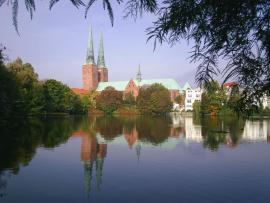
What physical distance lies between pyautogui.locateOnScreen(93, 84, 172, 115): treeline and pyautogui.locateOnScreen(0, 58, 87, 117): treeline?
10.5m

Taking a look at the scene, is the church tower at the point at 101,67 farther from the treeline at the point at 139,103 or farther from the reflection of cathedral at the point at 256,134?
the reflection of cathedral at the point at 256,134

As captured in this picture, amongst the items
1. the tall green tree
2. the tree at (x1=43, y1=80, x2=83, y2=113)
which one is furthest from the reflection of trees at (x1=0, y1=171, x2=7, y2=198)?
the tree at (x1=43, y1=80, x2=83, y2=113)

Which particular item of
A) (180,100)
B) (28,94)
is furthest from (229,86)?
(180,100)

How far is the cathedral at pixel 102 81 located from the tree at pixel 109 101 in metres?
A: 28.0

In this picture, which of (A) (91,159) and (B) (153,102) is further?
(B) (153,102)

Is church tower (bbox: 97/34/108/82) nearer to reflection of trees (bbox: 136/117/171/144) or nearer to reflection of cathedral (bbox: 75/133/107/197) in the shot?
reflection of trees (bbox: 136/117/171/144)

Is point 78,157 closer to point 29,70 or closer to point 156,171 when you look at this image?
point 156,171

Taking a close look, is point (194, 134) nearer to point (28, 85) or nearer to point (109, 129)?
point (109, 129)

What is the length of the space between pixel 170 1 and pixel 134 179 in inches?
515

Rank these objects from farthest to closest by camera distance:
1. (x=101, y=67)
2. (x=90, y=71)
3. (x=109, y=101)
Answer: (x=101, y=67) → (x=90, y=71) → (x=109, y=101)

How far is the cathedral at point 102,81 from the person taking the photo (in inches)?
5433

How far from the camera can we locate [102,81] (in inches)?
5925

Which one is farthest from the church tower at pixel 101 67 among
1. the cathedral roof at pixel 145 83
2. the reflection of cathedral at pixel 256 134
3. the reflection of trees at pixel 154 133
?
the reflection of cathedral at pixel 256 134

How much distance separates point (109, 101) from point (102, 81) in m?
46.0
